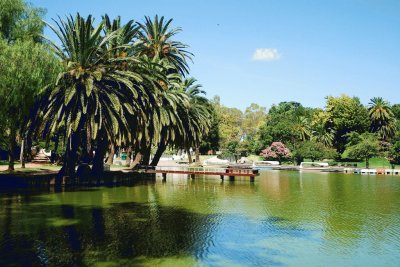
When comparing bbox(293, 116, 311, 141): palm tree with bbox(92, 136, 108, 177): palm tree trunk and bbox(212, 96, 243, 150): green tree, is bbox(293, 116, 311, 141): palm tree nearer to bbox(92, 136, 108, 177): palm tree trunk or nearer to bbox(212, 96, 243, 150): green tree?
bbox(212, 96, 243, 150): green tree

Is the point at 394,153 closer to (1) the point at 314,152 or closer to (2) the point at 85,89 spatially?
(1) the point at 314,152

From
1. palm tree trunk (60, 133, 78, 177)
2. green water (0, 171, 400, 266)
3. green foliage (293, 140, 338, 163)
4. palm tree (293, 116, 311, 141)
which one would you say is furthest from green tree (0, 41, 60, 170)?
palm tree (293, 116, 311, 141)

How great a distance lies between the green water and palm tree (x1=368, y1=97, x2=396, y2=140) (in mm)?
59913

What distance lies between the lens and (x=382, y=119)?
84938mm

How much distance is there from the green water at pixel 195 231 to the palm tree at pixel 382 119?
59913mm

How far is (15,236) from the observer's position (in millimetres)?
16391

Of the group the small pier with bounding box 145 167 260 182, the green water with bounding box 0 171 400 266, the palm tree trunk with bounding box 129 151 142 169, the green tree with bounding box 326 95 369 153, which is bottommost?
the green water with bounding box 0 171 400 266

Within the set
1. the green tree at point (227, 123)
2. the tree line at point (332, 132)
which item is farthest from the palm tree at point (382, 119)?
the green tree at point (227, 123)

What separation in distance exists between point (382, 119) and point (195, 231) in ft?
259

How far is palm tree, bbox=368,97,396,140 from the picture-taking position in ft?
276

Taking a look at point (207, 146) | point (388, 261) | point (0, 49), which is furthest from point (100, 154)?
point (207, 146)

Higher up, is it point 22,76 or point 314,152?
point 22,76

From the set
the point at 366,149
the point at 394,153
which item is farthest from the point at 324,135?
the point at 394,153

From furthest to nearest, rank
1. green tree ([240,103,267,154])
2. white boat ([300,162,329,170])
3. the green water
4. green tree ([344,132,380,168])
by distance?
green tree ([240,103,267,154]), white boat ([300,162,329,170]), green tree ([344,132,380,168]), the green water
